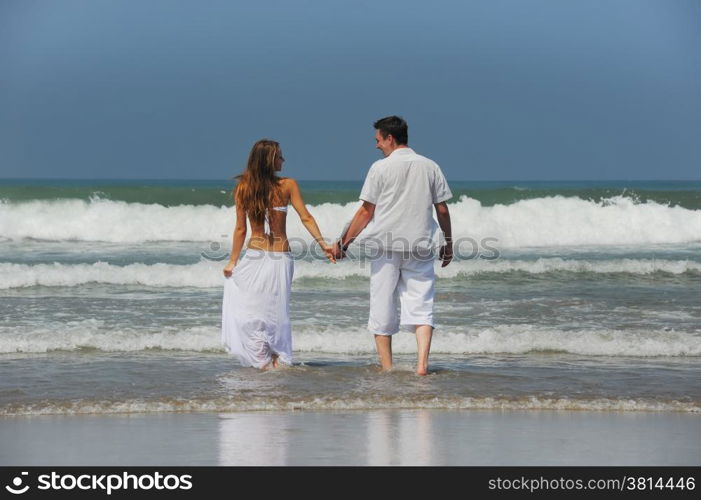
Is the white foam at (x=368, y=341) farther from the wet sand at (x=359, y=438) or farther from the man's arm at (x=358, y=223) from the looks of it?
the wet sand at (x=359, y=438)

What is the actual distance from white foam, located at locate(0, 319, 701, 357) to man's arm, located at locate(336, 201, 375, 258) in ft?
6.19

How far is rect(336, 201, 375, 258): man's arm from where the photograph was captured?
259 inches

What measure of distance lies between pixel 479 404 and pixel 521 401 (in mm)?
279

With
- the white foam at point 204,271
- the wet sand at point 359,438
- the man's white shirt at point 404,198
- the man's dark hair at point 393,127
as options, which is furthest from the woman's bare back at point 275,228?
the white foam at point 204,271

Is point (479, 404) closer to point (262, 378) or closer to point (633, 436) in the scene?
point (633, 436)

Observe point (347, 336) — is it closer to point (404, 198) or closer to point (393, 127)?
point (404, 198)

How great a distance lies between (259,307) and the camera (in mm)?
7047

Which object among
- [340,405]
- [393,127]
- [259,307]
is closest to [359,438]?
[340,405]

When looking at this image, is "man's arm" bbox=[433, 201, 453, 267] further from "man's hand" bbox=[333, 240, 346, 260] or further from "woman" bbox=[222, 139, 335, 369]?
"woman" bbox=[222, 139, 335, 369]

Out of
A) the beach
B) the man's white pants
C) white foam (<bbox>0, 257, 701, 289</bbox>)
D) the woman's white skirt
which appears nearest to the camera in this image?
the beach

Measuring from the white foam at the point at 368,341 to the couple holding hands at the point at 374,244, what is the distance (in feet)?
4.26

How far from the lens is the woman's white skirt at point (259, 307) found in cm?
700

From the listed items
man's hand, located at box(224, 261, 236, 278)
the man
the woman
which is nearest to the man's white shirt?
the man

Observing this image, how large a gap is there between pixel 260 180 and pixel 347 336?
216 centimetres
